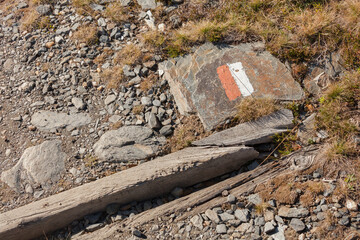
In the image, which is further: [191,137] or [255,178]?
[191,137]

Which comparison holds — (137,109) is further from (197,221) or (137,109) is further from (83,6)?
(83,6)

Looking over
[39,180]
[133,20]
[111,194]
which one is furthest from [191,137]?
[133,20]

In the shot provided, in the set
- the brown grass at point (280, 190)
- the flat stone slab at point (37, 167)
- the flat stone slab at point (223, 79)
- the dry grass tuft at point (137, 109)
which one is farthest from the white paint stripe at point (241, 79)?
the flat stone slab at point (37, 167)

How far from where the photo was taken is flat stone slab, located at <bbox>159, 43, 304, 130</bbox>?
16.4ft

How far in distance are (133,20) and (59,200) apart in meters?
3.77

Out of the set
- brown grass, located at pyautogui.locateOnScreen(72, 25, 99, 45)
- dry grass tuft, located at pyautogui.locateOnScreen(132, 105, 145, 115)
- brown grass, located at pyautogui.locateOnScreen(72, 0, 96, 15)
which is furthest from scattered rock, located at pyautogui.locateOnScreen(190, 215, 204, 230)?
brown grass, located at pyautogui.locateOnScreen(72, 0, 96, 15)

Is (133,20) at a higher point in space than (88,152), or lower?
higher

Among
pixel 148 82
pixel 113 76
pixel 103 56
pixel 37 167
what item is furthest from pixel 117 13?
pixel 37 167

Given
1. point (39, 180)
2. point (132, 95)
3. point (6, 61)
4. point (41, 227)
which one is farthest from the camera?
point (6, 61)

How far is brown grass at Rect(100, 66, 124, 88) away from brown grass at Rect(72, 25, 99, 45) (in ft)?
2.77

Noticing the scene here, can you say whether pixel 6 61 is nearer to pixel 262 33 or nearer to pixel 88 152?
pixel 88 152

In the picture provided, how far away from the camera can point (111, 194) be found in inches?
172

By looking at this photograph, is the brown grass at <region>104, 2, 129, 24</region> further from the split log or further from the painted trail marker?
the split log

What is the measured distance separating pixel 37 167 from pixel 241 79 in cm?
345
